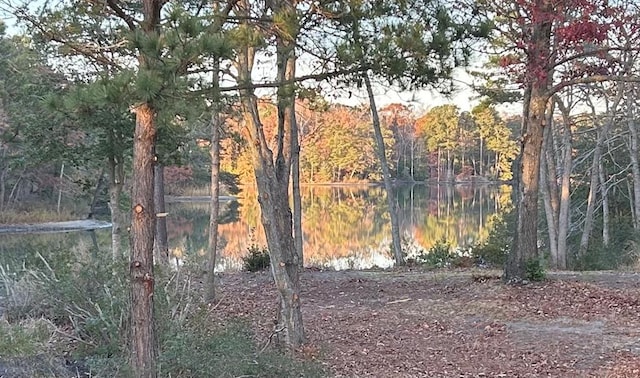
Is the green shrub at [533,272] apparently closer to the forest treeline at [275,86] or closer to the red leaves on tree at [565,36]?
the forest treeline at [275,86]

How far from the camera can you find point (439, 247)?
12.9 m

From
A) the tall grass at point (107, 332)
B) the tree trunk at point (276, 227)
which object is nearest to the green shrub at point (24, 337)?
the tall grass at point (107, 332)

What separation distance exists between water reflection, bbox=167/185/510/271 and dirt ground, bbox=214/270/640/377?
5.51ft

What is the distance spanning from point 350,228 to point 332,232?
1340 millimetres

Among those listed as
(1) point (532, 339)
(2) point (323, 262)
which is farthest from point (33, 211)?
(1) point (532, 339)

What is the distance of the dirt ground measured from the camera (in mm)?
5133

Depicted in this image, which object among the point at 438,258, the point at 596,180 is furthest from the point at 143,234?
the point at 596,180

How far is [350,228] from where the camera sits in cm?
2181

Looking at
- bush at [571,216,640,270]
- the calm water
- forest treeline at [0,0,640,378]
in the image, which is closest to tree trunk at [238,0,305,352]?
forest treeline at [0,0,640,378]

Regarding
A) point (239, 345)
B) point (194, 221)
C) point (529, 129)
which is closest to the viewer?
A: point (239, 345)

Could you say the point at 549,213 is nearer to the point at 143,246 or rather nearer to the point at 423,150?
the point at 143,246

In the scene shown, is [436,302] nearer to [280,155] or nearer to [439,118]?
[280,155]

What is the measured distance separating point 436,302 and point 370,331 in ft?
5.25

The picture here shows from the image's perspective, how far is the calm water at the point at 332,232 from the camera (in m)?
13.3
